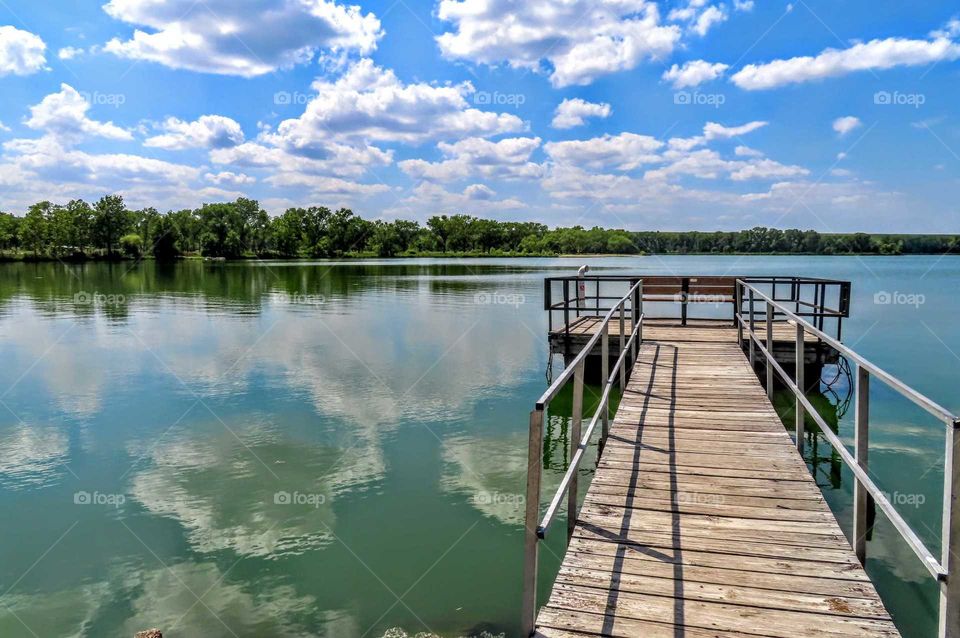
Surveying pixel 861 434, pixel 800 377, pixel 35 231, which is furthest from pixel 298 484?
pixel 35 231

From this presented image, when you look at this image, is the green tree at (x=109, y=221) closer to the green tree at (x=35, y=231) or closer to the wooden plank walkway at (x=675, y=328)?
the green tree at (x=35, y=231)

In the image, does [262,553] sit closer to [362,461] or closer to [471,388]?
[362,461]

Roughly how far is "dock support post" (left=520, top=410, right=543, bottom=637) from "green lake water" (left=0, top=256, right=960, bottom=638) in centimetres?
236

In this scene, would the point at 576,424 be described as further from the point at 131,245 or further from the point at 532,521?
the point at 131,245

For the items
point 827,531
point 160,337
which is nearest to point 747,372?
point 827,531

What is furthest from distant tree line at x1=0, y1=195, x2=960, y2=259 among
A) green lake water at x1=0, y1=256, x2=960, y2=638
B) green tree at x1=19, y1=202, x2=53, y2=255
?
green lake water at x1=0, y1=256, x2=960, y2=638

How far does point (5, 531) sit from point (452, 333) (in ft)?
51.7

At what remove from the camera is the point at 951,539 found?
2545 mm

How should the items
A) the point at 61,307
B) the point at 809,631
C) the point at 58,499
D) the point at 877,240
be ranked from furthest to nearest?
→ the point at 877,240 → the point at 61,307 → the point at 58,499 → the point at 809,631

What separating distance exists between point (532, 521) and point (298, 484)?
5.99 metres

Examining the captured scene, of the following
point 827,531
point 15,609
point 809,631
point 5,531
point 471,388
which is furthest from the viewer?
point 471,388

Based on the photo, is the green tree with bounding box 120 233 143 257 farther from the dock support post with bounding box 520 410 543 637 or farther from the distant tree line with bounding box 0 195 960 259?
the dock support post with bounding box 520 410 543 637

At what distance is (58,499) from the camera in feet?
26.1

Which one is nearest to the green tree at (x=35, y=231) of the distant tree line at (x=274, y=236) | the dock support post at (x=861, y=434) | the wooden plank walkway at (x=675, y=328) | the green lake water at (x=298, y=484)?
the distant tree line at (x=274, y=236)
